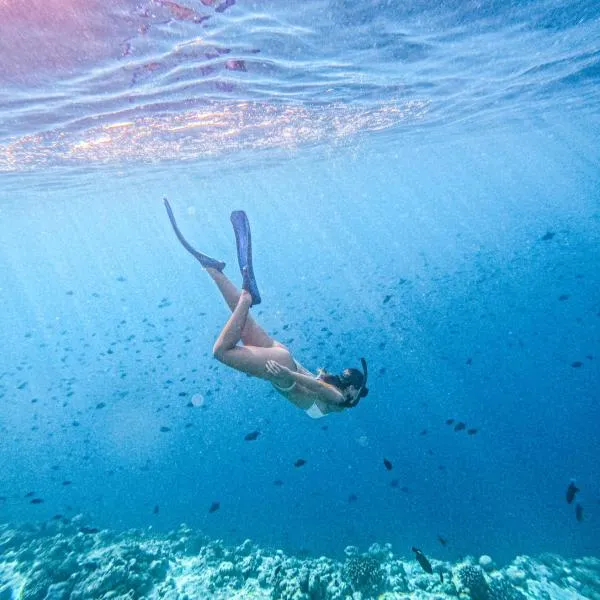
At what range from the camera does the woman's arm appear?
5.31 metres

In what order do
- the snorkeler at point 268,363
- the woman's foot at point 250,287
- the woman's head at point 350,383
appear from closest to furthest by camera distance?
the snorkeler at point 268,363 → the woman's head at point 350,383 → the woman's foot at point 250,287

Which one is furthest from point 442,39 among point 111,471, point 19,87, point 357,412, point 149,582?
point 111,471

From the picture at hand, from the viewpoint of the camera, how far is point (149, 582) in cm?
1022

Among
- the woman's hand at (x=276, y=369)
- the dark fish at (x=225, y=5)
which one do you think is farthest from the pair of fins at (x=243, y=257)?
the dark fish at (x=225, y=5)

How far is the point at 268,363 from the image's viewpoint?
5305 millimetres

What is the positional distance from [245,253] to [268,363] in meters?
2.18

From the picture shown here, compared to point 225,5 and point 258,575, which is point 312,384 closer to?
point 225,5

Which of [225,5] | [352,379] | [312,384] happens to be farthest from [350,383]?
[225,5]

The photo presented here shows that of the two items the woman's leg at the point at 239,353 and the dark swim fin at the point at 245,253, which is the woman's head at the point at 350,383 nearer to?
the woman's leg at the point at 239,353

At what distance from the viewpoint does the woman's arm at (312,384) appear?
531 centimetres

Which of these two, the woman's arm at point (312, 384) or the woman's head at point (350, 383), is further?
the woman's head at point (350, 383)

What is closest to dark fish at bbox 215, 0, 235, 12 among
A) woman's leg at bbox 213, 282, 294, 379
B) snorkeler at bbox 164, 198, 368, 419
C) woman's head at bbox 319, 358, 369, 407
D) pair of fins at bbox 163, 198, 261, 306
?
pair of fins at bbox 163, 198, 261, 306

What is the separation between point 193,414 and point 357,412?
8967mm

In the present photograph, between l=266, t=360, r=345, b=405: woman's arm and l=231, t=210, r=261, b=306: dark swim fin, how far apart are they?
51.6 inches
